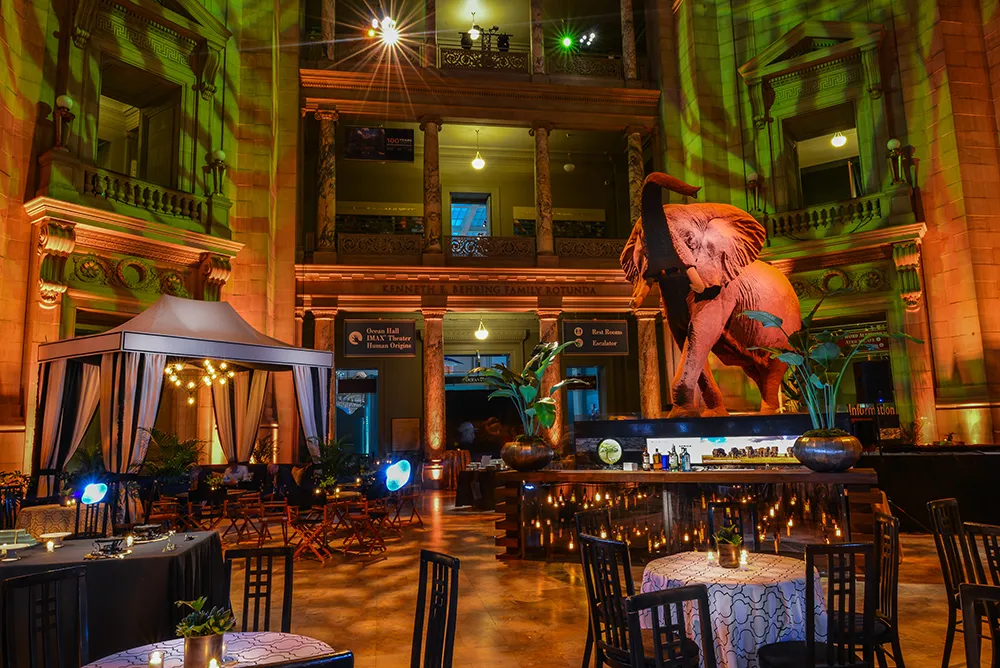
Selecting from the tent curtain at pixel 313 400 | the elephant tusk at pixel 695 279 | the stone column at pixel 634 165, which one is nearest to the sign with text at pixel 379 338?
the tent curtain at pixel 313 400

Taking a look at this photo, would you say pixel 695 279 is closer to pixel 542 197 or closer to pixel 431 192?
pixel 542 197

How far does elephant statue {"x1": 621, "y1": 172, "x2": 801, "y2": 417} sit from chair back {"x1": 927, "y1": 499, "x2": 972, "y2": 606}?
3449 millimetres

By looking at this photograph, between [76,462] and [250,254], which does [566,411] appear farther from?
[76,462]

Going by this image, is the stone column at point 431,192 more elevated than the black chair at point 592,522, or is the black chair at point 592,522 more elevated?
the stone column at point 431,192

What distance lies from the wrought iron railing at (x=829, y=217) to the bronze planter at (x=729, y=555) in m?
10.9

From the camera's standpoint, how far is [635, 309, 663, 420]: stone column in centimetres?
1516

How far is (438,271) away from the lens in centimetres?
1498

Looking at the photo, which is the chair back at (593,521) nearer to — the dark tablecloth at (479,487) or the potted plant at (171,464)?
the potted plant at (171,464)

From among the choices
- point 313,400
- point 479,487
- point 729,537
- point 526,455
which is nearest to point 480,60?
point 479,487

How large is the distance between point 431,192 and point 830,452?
1153 cm

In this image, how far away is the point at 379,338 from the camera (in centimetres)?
1405

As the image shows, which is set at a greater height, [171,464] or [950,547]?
[171,464]

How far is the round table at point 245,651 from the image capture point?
2213 millimetres

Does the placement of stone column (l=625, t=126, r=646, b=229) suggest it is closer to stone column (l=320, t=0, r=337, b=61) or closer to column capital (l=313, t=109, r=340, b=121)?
column capital (l=313, t=109, r=340, b=121)
